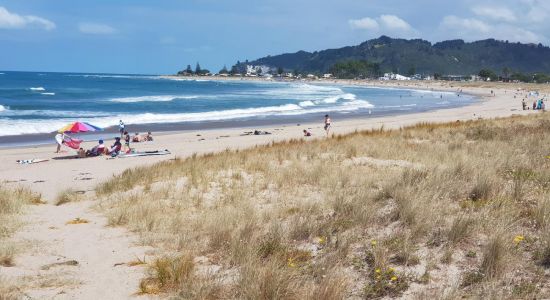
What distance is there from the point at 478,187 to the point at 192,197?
461 centimetres

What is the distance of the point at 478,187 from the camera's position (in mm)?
7219

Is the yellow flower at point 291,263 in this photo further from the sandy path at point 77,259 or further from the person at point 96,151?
the person at point 96,151

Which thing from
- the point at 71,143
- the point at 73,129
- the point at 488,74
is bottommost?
the point at 71,143

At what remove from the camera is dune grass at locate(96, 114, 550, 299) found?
4461 millimetres

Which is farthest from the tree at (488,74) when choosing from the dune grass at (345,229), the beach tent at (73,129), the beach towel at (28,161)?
the beach towel at (28,161)

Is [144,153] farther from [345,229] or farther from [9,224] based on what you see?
[345,229]

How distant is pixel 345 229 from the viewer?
19.8 ft

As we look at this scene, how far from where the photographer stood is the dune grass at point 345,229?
4.46 m

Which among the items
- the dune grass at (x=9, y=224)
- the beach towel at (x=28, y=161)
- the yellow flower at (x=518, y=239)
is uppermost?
the yellow flower at (x=518, y=239)

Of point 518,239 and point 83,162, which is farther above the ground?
point 518,239

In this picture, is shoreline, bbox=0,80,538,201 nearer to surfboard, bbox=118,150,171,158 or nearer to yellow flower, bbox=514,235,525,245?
surfboard, bbox=118,150,171,158

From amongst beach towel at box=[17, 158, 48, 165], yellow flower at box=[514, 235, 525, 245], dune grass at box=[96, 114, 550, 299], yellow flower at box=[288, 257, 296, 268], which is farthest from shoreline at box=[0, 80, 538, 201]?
yellow flower at box=[514, 235, 525, 245]

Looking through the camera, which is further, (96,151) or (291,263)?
(96,151)

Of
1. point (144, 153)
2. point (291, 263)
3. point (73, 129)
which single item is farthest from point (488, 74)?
point (291, 263)
